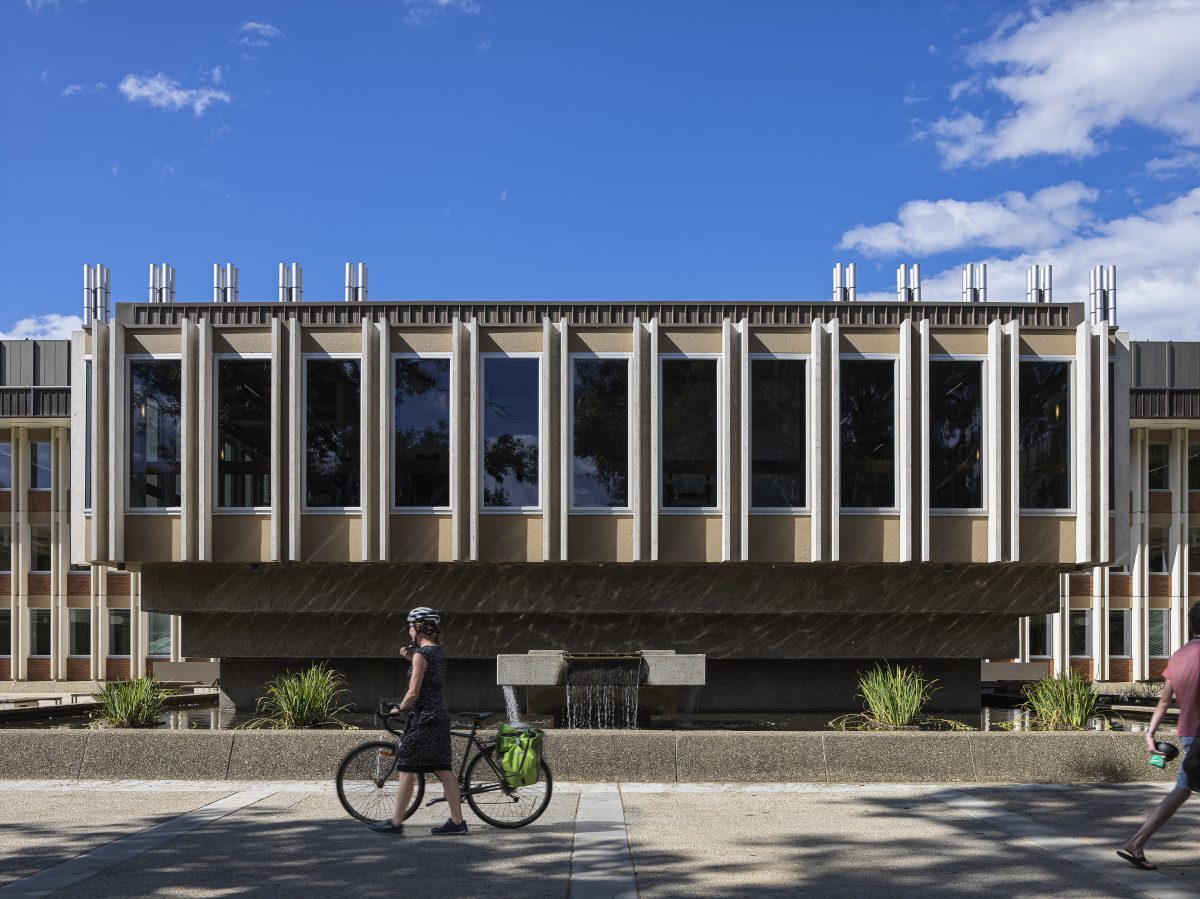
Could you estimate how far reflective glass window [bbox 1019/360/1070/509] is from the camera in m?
24.1

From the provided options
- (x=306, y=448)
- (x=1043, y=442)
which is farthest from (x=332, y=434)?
(x=1043, y=442)

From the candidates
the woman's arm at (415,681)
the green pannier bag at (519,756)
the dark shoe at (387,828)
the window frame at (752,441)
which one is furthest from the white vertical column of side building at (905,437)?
the woman's arm at (415,681)

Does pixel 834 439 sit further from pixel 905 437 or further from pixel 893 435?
pixel 905 437

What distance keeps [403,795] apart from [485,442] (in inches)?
544

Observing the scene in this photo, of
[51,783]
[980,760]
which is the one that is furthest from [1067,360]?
[51,783]

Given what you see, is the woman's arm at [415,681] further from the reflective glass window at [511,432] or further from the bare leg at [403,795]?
the reflective glass window at [511,432]

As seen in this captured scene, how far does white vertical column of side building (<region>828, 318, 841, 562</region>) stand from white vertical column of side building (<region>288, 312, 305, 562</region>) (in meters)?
10.0

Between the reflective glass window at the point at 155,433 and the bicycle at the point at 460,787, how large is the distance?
14.3 meters

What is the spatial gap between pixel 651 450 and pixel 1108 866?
49.3 feet

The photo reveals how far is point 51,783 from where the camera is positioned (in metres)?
14.2

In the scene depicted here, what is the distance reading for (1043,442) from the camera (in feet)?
79.3

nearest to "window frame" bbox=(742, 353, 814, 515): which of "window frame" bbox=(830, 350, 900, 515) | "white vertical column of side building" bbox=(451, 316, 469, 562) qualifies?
"window frame" bbox=(830, 350, 900, 515)

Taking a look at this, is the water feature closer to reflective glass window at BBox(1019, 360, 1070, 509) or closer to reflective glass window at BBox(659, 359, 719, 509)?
reflective glass window at BBox(659, 359, 719, 509)

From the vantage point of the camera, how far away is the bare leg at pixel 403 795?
10781 mm
